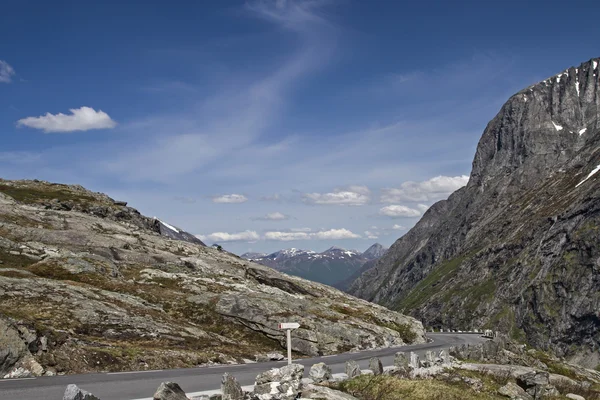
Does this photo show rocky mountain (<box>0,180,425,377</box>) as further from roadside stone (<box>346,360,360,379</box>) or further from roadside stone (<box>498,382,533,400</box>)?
roadside stone (<box>498,382,533,400</box>)

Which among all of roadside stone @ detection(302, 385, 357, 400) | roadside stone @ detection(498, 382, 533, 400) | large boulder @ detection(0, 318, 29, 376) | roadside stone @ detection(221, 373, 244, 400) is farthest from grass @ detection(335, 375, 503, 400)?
large boulder @ detection(0, 318, 29, 376)

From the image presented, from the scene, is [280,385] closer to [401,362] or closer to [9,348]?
[401,362]

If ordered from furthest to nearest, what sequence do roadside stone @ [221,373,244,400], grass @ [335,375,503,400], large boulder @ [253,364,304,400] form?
grass @ [335,375,503,400], large boulder @ [253,364,304,400], roadside stone @ [221,373,244,400]

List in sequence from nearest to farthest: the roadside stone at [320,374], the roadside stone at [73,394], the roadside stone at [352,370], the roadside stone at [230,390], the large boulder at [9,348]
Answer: the roadside stone at [73,394], the roadside stone at [230,390], the roadside stone at [320,374], the roadside stone at [352,370], the large boulder at [9,348]

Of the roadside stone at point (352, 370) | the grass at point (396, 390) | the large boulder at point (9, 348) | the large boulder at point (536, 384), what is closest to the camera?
the grass at point (396, 390)

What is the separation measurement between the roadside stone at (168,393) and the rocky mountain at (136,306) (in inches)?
522

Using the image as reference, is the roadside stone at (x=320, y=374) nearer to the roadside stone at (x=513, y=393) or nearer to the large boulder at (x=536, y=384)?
the roadside stone at (x=513, y=393)

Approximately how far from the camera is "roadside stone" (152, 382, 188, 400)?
15.3 m

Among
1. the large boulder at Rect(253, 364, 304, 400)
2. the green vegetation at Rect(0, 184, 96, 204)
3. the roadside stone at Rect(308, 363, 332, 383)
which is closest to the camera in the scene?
the large boulder at Rect(253, 364, 304, 400)

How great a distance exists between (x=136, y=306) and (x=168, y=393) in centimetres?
3035

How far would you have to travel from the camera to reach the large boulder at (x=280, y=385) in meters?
17.8

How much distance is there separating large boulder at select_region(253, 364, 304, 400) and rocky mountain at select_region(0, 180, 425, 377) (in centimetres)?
1303

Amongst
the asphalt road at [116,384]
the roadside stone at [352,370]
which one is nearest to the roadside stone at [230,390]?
the asphalt road at [116,384]

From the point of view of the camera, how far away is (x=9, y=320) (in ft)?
90.7
